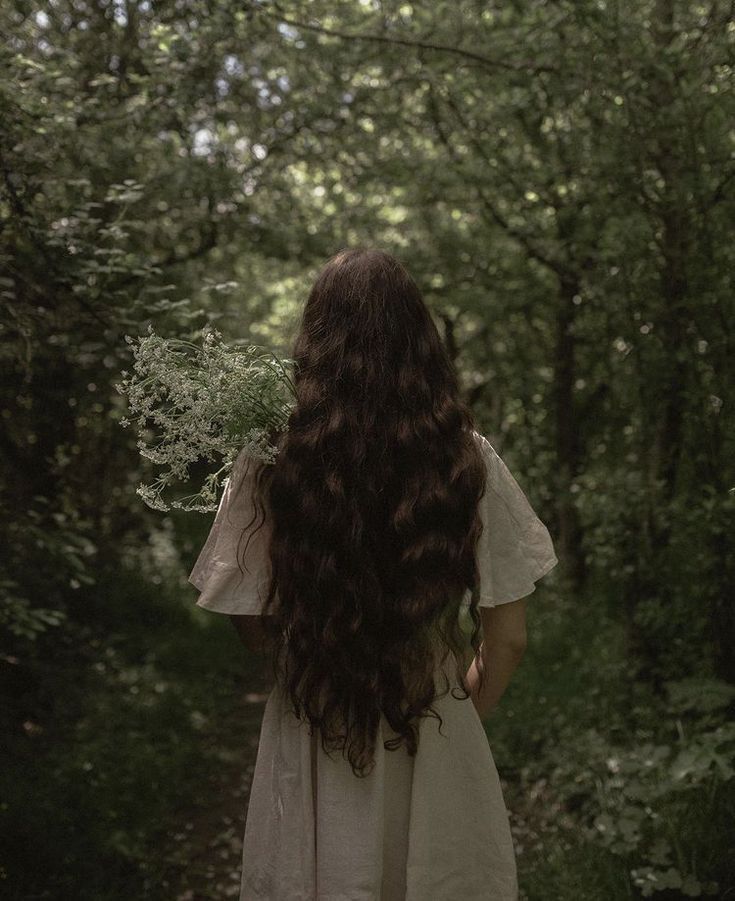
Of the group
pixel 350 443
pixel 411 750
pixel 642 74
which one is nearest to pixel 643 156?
pixel 642 74

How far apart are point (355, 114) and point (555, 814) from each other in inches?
173

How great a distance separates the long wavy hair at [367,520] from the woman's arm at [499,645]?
0.19m

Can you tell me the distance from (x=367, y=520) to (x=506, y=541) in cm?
37

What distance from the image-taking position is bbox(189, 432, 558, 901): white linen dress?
80.8 inches

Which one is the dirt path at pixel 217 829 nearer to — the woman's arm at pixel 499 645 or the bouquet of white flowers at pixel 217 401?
the woman's arm at pixel 499 645

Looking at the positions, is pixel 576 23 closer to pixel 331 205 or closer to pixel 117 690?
pixel 331 205

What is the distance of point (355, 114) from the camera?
612 cm

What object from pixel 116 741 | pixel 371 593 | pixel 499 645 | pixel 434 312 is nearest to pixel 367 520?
pixel 371 593

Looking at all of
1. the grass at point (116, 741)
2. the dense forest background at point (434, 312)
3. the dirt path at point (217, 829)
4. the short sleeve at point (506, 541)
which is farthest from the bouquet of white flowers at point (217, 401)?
the dirt path at point (217, 829)

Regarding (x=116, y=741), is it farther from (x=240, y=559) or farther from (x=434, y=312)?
(x=434, y=312)

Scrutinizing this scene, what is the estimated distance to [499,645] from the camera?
229 cm

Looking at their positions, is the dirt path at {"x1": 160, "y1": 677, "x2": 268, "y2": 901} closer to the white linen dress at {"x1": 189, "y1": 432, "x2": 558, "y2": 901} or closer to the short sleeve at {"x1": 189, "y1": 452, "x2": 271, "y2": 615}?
the white linen dress at {"x1": 189, "y1": 432, "x2": 558, "y2": 901}

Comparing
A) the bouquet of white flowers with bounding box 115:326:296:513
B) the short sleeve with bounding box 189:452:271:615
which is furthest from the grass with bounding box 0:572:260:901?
the bouquet of white flowers with bounding box 115:326:296:513

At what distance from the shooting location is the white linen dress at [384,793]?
2053 mm
